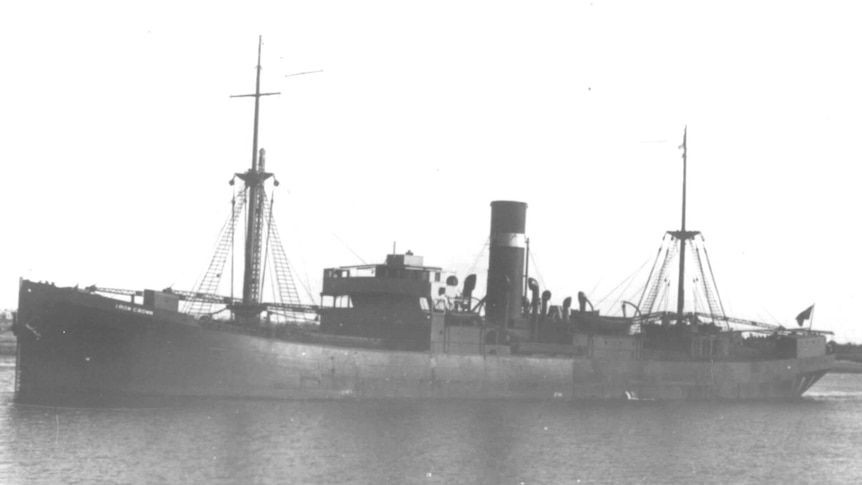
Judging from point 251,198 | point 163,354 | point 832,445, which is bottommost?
point 832,445

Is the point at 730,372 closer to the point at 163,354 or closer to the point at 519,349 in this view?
the point at 519,349

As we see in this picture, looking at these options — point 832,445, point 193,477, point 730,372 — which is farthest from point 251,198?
point 730,372

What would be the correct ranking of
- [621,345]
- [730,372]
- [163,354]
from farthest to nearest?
[730,372]
[621,345]
[163,354]

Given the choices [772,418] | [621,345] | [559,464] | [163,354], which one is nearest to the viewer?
[559,464]

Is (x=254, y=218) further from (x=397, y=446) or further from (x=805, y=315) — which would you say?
(x=805, y=315)

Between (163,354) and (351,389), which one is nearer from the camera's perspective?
(163,354)

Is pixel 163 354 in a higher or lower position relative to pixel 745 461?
higher

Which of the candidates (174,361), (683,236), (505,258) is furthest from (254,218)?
(683,236)
